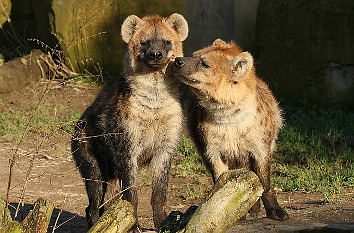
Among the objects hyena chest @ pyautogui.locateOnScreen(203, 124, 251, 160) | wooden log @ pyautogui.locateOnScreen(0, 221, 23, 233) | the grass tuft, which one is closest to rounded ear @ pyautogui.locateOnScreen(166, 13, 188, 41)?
hyena chest @ pyautogui.locateOnScreen(203, 124, 251, 160)

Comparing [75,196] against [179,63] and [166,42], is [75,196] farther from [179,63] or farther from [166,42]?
[179,63]

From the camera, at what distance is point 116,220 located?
3.06m

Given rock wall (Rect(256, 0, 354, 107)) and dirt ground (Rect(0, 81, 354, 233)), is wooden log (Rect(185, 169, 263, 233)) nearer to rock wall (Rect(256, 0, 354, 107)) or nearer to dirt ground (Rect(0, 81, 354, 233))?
dirt ground (Rect(0, 81, 354, 233))

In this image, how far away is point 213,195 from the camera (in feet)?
10.0

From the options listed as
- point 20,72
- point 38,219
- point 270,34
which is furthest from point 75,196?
point 20,72

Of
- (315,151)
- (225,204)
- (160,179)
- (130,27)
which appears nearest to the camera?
(225,204)

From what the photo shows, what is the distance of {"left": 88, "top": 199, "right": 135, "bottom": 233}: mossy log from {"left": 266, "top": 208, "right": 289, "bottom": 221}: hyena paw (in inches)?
48.9

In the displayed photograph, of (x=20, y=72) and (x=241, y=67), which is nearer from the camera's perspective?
(x=241, y=67)

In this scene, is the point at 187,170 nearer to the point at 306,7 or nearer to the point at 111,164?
the point at 111,164

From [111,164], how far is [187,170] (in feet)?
4.48

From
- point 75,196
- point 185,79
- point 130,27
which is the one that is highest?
point 130,27

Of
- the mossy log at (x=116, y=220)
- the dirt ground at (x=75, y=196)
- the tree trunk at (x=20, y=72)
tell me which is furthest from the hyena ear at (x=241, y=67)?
the tree trunk at (x=20, y=72)

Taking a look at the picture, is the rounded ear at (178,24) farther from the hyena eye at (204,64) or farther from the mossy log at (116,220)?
the mossy log at (116,220)

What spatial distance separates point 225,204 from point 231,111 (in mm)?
1347
